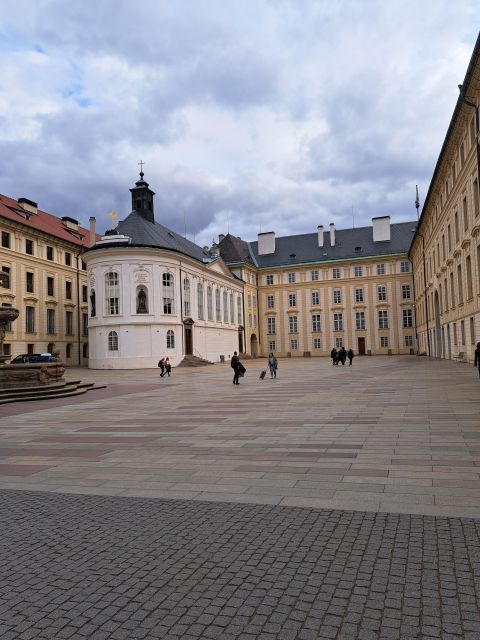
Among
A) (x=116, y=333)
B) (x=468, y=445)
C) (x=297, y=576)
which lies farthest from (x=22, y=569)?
(x=116, y=333)

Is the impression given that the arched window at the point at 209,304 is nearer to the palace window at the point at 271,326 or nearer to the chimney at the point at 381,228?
the palace window at the point at 271,326

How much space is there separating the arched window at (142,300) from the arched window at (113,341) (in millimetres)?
3258

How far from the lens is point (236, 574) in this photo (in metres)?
4.02

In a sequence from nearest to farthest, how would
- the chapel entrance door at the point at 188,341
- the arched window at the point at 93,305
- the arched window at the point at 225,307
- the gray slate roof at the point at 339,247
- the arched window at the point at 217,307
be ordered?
the arched window at the point at 93,305
the chapel entrance door at the point at 188,341
the arched window at the point at 217,307
the arched window at the point at 225,307
the gray slate roof at the point at 339,247

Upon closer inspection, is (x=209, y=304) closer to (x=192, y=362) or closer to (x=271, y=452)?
(x=192, y=362)

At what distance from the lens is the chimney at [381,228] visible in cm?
7506

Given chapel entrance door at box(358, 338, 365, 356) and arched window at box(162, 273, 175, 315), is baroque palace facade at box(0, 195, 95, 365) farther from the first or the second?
chapel entrance door at box(358, 338, 365, 356)

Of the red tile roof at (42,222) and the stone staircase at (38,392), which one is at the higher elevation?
the red tile roof at (42,222)

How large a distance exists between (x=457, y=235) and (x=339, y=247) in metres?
43.7

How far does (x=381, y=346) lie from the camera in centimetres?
7275

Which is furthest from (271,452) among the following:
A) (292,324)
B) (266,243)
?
(266,243)

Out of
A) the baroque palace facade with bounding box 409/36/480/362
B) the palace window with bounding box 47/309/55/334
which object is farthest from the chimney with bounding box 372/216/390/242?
the palace window with bounding box 47/309/55/334

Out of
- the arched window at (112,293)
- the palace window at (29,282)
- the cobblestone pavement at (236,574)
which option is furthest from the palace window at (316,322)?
the cobblestone pavement at (236,574)

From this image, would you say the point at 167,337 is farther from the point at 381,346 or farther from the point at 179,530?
the point at 179,530
